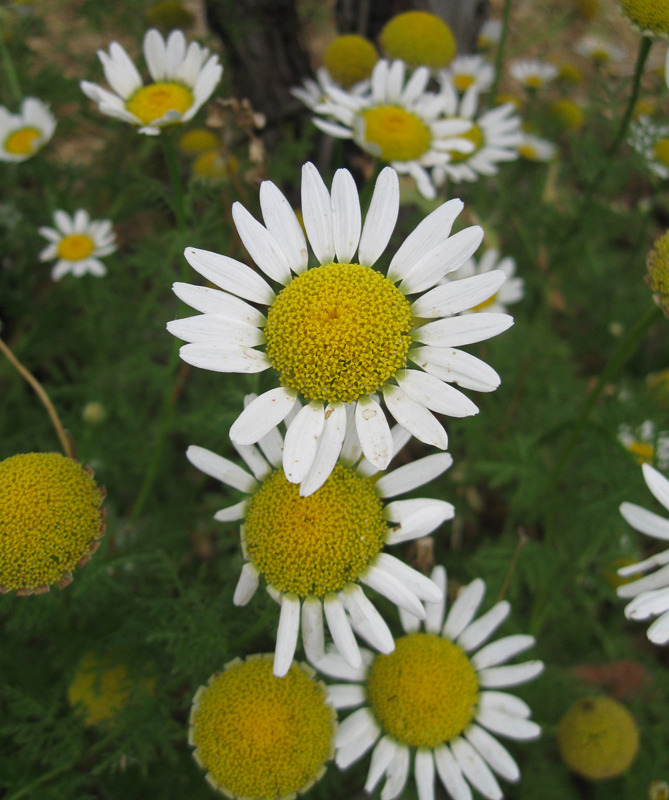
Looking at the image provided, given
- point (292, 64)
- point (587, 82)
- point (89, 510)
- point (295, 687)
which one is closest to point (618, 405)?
point (295, 687)

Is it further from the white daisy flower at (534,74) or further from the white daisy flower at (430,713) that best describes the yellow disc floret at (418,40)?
the white daisy flower at (430,713)

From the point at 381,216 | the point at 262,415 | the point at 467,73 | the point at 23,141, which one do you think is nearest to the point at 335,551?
the point at 262,415

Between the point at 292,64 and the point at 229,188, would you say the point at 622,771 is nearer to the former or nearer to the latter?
the point at 229,188

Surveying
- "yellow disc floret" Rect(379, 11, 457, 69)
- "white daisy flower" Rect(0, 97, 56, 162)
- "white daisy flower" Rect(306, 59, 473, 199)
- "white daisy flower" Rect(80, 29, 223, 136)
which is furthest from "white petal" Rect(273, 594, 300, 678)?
"white daisy flower" Rect(0, 97, 56, 162)

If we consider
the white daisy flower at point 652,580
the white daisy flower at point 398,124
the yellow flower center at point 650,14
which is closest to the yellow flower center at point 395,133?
the white daisy flower at point 398,124

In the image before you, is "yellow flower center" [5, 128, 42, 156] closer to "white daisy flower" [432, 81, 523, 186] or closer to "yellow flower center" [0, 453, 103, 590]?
"white daisy flower" [432, 81, 523, 186]

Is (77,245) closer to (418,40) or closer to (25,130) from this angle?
(25,130)
